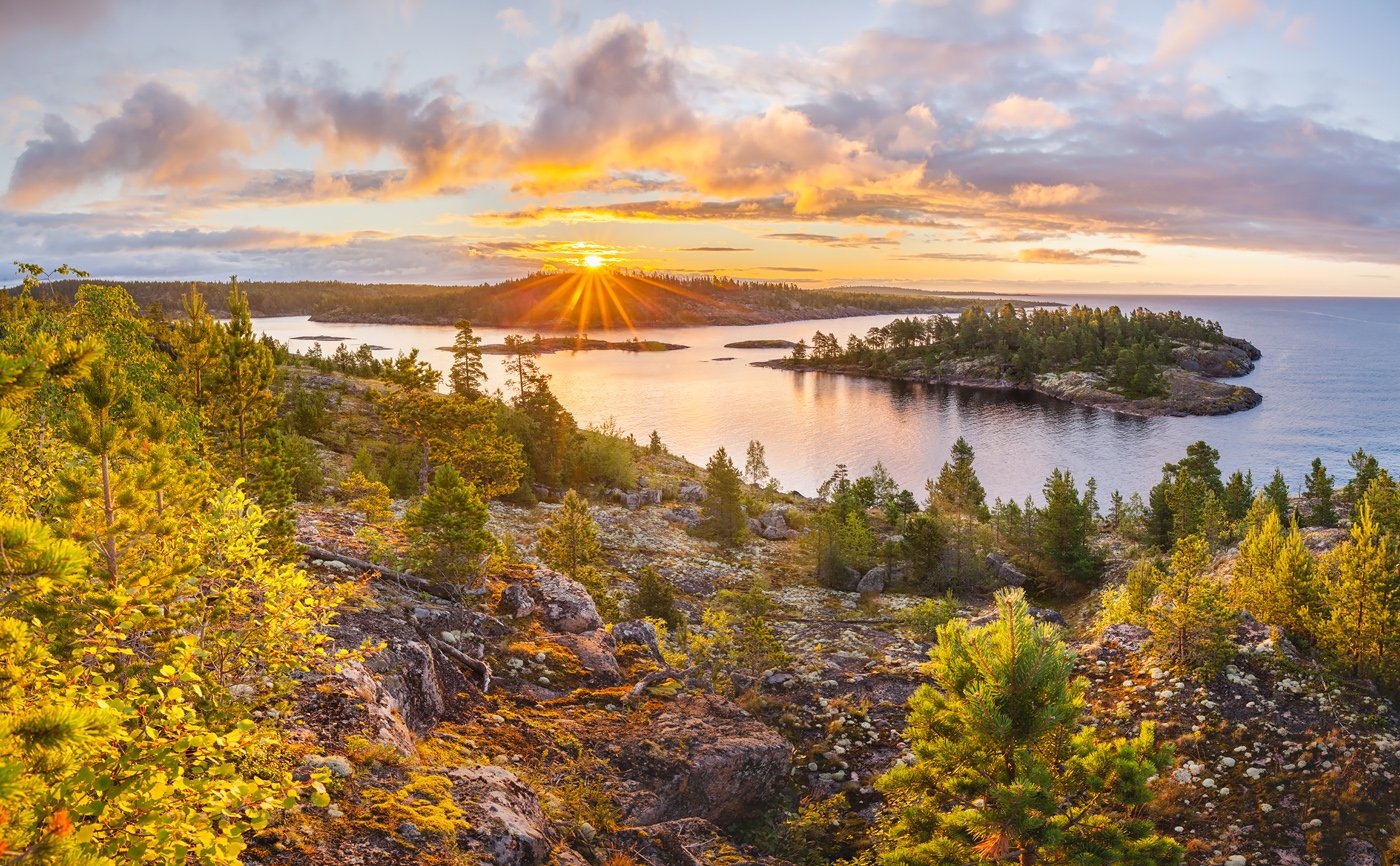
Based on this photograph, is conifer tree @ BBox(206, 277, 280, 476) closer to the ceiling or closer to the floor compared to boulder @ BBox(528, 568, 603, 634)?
closer to the ceiling

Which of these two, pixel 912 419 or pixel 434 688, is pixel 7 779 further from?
pixel 912 419

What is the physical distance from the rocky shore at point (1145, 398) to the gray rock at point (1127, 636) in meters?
129

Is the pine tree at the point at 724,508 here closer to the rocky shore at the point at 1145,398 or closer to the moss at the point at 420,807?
the moss at the point at 420,807

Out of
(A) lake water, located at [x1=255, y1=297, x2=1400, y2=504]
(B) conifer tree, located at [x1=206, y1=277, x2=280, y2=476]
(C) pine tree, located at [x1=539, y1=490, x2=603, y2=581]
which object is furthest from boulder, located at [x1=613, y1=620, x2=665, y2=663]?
(A) lake water, located at [x1=255, y1=297, x2=1400, y2=504]

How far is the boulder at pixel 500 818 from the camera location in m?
9.42

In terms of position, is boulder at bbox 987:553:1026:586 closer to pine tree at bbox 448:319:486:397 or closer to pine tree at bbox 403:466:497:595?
pine tree at bbox 403:466:497:595

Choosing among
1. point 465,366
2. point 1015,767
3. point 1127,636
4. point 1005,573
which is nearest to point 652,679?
point 1015,767

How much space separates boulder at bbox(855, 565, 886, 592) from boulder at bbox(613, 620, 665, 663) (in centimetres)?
2522

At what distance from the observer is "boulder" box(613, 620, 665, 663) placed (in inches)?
839

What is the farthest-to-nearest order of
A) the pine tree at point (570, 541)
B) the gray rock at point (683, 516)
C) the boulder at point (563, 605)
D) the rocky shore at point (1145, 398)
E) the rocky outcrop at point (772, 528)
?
the rocky shore at point (1145, 398) < the rocky outcrop at point (772, 528) < the gray rock at point (683, 516) < the pine tree at point (570, 541) < the boulder at point (563, 605)

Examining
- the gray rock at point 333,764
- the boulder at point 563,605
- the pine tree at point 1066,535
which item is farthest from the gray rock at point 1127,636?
the pine tree at point 1066,535

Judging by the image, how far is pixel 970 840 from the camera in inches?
424

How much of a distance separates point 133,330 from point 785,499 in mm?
61088

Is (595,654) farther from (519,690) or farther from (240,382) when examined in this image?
(240,382)
